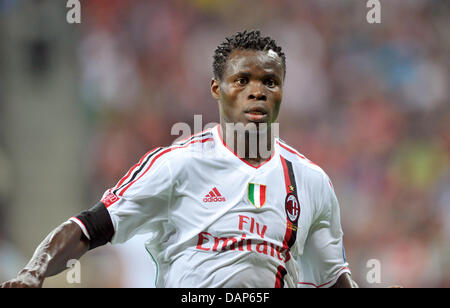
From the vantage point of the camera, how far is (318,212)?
2996mm

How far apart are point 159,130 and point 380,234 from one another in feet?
8.39

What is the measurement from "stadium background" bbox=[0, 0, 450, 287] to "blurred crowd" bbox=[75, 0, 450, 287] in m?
0.01

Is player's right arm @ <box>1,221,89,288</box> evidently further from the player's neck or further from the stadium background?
the stadium background

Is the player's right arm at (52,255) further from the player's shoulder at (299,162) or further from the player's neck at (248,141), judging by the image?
the player's shoulder at (299,162)

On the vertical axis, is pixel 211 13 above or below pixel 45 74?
above

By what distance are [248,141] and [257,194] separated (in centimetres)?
27

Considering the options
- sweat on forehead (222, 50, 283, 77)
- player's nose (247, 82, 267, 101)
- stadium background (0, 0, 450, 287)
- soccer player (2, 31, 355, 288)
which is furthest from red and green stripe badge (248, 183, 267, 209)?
stadium background (0, 0, 450, 287)

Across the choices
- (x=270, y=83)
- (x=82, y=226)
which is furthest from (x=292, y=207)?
(x=82, y=226)

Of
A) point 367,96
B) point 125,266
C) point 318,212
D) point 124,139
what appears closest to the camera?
point 318,212

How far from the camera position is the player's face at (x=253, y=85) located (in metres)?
2.85

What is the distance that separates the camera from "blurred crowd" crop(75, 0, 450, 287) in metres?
6.69
